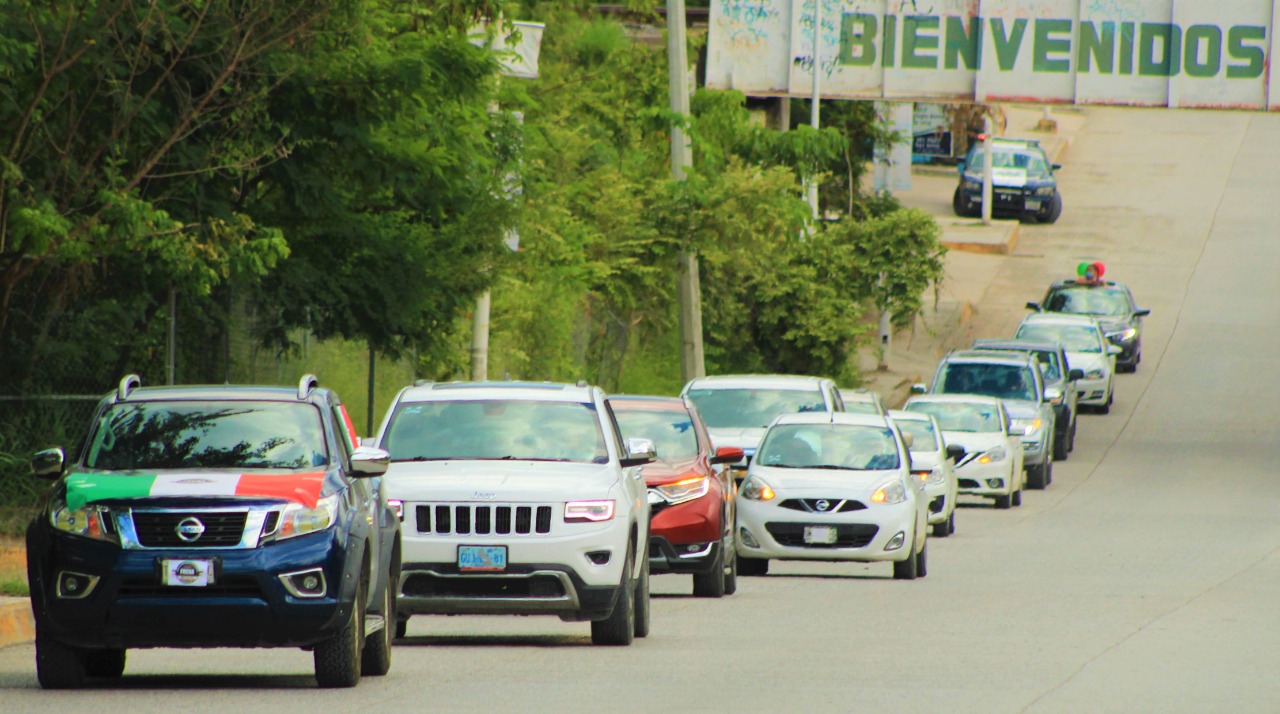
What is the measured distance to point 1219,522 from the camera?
28.2 metres

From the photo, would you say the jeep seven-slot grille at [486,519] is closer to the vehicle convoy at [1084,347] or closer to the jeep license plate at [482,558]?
the jeep license plate at [482,558]

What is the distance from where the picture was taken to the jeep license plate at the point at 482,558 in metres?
14.0

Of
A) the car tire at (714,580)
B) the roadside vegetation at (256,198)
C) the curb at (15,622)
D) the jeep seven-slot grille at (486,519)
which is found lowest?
the car tire at (714,580)

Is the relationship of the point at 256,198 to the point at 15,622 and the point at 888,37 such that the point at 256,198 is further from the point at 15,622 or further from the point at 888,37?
the point at 888,37

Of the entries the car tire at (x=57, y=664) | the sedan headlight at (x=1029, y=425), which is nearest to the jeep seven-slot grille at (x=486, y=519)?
the car tire at (x=57, y=664)

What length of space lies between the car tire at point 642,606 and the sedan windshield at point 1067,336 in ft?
95.0

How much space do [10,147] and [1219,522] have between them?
16.2 m

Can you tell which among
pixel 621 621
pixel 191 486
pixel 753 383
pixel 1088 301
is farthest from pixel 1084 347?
pixel 191 486

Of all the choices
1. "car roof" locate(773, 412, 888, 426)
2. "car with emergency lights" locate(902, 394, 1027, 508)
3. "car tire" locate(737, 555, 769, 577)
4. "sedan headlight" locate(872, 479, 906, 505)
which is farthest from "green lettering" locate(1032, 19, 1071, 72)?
"sedan headlight" locate(872, 479, 906, 505)

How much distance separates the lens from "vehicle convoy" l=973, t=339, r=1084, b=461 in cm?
3762

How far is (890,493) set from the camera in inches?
824

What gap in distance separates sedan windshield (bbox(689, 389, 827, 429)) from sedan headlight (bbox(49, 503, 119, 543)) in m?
14.1

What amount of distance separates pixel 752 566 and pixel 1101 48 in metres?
22.0

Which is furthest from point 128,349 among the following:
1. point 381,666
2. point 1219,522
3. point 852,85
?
point 852,85
